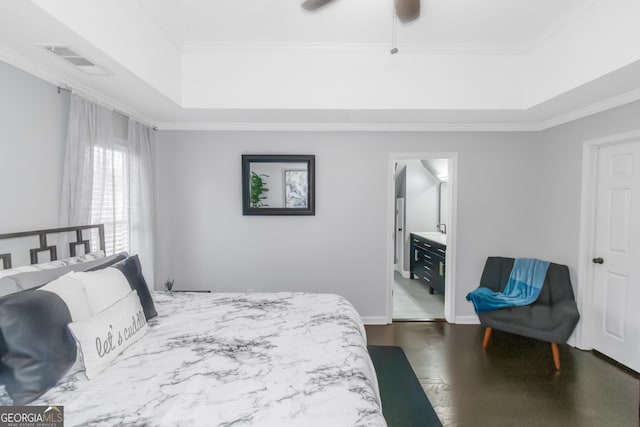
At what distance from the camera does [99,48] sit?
1.88 metres

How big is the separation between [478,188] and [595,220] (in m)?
1.13

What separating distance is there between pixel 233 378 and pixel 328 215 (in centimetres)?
258

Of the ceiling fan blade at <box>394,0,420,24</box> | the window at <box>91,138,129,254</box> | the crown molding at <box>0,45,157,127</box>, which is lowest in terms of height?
the window at <box>91,138,129,254</box>

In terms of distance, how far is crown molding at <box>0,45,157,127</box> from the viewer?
1.94 m

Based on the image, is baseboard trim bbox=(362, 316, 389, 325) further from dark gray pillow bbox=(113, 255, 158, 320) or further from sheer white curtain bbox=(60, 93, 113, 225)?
sheer white curtain bbox=(60, 93, 113, 225)

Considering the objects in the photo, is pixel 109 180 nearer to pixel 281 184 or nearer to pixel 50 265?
pixel 50 265

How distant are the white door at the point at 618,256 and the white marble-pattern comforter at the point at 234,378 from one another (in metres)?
2.64

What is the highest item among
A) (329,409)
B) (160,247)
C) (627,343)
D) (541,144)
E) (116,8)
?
(116,8)

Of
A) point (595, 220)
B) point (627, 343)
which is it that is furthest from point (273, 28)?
point (627, 343)

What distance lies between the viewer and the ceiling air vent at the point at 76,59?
6.17 ft

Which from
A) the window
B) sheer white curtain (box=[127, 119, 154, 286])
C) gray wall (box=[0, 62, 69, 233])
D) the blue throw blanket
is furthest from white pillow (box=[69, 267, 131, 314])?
the blue throw blanket

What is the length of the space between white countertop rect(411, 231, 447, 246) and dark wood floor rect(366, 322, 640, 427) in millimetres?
1473

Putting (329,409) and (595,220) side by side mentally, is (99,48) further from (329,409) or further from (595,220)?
(595,220)

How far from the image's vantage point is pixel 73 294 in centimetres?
152
